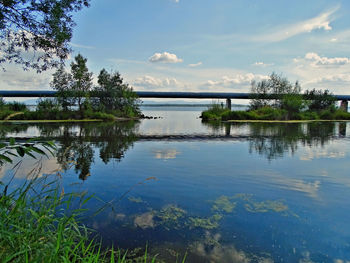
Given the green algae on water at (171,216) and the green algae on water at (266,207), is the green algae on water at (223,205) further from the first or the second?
the green algae on water at (171,216)

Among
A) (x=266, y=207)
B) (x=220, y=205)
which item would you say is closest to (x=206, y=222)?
(x=220, y=205)

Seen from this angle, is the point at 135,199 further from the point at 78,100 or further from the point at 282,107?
the point at 282,107

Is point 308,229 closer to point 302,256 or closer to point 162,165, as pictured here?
point 302,256

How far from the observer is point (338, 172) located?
32.1 ft

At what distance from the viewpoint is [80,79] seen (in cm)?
4134

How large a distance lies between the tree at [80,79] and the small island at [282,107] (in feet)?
70.4

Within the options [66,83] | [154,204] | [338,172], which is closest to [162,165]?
[154,204]

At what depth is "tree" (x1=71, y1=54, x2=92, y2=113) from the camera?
40.9 meters

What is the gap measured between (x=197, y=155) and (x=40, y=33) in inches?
339

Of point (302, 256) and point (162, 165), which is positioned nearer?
point (302, 256)

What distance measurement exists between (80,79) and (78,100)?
3.35 meters

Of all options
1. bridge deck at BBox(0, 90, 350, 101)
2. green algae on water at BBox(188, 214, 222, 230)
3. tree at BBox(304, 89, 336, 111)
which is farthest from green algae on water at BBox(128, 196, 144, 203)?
bridge deck at BBox(0, 90, 350, 101)

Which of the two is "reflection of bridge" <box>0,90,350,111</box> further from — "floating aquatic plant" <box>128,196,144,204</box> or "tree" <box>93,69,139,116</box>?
"floating aquatic plant" <box>128,196,144,204</box>

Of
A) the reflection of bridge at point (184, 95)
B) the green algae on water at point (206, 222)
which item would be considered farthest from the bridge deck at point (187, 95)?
the green algae on water at point (206, 222)
